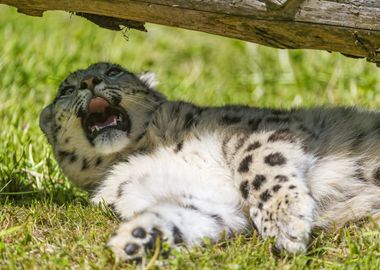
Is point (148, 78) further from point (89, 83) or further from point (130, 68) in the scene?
point (130, 68)

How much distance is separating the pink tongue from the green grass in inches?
21.6

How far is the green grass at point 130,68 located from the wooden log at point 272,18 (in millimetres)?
970

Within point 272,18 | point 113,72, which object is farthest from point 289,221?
point 113,72

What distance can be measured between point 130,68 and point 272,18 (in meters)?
3.60

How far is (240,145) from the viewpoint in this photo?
4781 millimetres

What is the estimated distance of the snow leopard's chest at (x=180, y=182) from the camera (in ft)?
15.3

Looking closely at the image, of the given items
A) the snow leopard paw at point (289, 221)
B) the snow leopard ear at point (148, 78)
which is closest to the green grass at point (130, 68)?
the snow leopard paw at point (289, 221)

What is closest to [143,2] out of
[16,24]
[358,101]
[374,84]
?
[358,101]

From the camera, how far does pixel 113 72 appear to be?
562 centimetres

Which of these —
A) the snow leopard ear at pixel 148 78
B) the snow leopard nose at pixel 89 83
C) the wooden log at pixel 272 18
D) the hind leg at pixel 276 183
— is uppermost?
the wooden log at pixel 272 18

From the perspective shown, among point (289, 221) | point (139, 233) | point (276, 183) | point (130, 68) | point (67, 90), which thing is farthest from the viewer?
point (130, 68)

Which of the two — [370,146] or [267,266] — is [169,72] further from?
[267,266]

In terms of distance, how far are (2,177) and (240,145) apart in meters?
1.66

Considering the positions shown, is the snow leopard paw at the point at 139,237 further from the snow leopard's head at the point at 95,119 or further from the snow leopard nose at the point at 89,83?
the snow leopard nose at the point at 89,83
